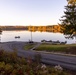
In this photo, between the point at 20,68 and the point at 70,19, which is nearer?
the point at 20,68

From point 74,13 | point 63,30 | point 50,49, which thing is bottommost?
point 50,49

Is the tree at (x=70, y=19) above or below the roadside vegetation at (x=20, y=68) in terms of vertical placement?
Answer: above

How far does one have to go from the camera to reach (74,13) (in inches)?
1668

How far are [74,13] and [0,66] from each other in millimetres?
30681

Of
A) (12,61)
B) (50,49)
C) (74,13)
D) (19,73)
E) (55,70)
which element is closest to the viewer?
(19,73)

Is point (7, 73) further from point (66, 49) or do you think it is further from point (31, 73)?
point (66, 49)

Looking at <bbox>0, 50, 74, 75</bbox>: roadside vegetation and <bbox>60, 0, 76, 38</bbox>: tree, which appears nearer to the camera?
<bbox>0, 50, 74, 75</bbox>: roadside vegetation

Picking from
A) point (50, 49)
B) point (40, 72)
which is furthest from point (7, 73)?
point (50, 49)

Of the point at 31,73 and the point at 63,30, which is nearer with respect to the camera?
the point at 31,73

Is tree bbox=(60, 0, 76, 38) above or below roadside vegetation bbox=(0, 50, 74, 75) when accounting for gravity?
above

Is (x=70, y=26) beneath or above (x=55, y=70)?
above

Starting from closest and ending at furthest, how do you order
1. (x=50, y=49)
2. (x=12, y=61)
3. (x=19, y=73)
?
(x=19, y=73) → (x=12, y=61) → (x=50, y=49)

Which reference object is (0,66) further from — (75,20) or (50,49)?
(50,49)

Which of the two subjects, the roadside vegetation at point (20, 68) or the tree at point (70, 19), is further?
the tree at point (70, 19)
